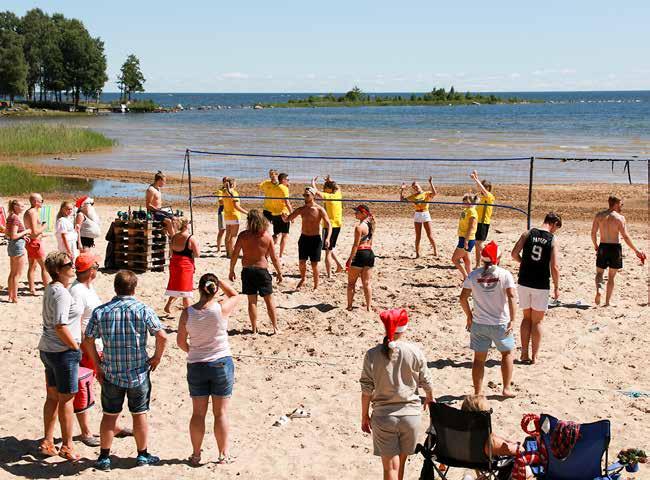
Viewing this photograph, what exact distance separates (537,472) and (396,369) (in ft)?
3.72

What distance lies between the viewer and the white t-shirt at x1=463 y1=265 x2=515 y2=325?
7504mm

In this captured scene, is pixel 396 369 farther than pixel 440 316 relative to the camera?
No

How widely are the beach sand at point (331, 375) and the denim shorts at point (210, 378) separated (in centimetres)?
61

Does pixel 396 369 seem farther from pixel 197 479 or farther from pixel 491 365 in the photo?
pixel 491 365

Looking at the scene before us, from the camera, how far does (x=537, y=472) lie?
5.53 metres

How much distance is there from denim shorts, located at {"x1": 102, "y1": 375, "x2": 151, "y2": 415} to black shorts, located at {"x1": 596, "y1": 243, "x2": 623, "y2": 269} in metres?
6.82

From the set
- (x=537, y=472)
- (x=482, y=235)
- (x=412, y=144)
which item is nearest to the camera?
(x=537, y=472)

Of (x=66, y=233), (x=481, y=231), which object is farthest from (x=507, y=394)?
(x=66, y=233)

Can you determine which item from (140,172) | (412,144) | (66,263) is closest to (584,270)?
(66,263)

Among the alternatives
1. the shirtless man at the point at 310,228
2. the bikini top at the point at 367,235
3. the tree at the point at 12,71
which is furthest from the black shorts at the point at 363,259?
the tree at the point at 12,71

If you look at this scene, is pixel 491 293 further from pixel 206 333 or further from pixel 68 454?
pixel 68 454

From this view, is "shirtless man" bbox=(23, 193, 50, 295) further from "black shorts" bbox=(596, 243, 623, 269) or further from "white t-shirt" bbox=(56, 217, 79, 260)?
"black shorts" bbox=(596, 243, 623, 269)

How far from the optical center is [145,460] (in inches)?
252

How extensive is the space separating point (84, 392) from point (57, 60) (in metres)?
107
